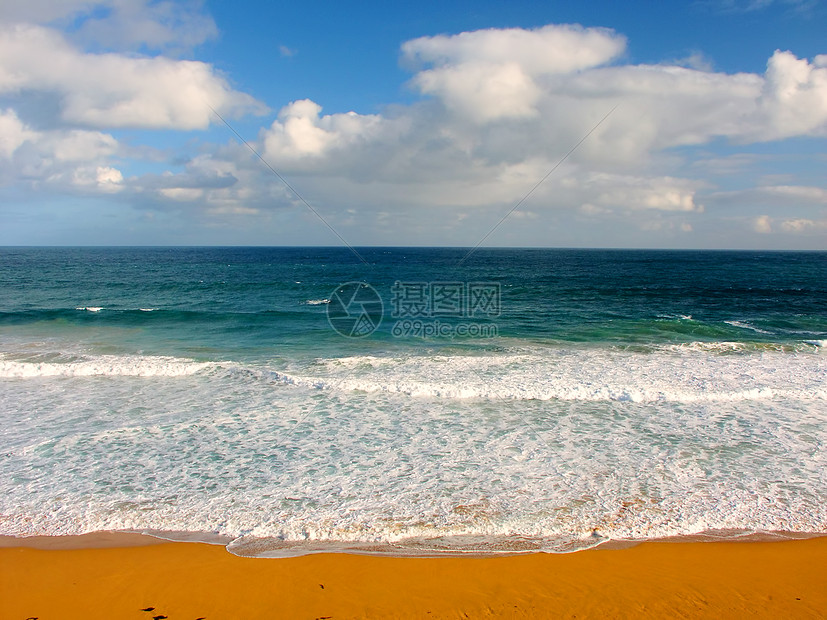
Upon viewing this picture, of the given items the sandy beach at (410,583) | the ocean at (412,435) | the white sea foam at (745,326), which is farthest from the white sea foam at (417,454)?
the white sea foam at (745,326)

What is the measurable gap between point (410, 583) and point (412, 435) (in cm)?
441

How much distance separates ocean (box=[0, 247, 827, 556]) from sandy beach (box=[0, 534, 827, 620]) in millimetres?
A: 361

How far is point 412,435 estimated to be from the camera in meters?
9.64

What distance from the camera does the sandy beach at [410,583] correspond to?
4.92 metres

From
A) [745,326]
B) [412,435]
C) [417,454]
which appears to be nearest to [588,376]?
[412,435]

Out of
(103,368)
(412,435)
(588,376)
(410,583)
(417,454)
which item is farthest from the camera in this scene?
(103,368)

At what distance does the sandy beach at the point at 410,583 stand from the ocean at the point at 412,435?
0.36 metres

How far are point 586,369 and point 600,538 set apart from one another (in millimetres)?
9098

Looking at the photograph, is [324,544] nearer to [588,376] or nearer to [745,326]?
[588,376]

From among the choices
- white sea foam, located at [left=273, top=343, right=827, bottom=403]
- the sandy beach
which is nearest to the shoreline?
the sandy beach

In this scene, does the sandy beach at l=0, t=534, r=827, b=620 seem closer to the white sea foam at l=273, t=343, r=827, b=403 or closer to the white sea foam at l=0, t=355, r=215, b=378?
the white sea foam at l=273, t=343, r=827, b=403

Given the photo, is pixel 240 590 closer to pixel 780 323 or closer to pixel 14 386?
pixel 14 386

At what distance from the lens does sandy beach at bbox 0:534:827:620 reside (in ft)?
16.1

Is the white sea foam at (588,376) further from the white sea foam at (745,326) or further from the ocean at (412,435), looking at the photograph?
the white sea foam at (745,326)
